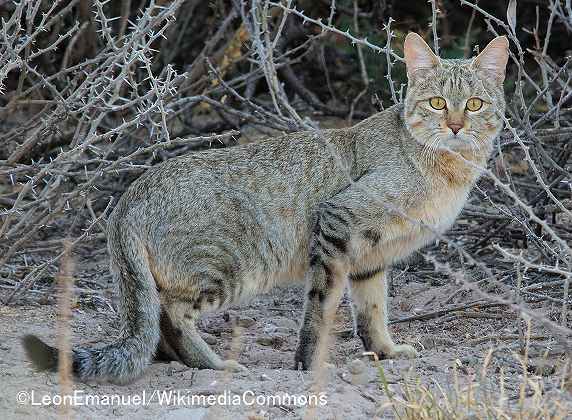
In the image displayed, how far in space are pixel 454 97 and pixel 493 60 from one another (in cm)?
35

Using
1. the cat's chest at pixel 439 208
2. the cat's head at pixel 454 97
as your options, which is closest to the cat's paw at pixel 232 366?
the cat's chest at pixel 439 208

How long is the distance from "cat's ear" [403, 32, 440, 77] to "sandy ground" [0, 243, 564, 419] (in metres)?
1.50

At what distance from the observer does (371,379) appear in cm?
471

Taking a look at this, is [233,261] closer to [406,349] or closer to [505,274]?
[406,349]

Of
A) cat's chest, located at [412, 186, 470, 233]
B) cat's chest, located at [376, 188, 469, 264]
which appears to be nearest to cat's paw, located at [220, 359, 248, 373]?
cat's chest, located at [376, 188, 469, 264]

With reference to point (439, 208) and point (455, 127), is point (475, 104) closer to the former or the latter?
point (455, 127)

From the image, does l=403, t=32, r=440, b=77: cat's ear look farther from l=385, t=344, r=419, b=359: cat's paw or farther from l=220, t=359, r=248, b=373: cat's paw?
l=220, t=359, r=248, b=373: cat's paw

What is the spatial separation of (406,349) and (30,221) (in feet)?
7.21

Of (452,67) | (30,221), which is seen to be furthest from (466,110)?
(30,221)

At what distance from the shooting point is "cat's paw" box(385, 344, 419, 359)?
17.3 ft

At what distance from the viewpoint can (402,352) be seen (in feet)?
17.4

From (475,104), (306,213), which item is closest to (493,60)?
(475,104)

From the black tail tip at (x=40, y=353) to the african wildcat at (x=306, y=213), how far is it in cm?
35

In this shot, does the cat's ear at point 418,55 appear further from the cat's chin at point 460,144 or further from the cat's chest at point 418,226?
the cat's chest at point 418,226
